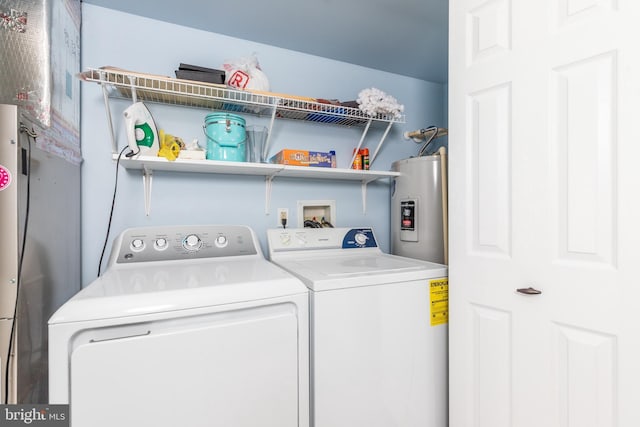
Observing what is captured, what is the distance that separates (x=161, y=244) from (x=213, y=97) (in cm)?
77

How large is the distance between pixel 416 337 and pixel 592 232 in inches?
29.5

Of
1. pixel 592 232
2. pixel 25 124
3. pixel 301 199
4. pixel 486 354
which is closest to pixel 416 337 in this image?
pixel 486 354

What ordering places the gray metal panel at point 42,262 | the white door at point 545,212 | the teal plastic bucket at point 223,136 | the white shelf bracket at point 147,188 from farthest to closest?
the white shelf bracket at point 147,188
the teal plastic bucket at point 223,136
the gray metal panel at point 42,262
the white door at point 545,212

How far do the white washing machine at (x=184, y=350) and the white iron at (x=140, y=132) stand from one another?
23.1 inches

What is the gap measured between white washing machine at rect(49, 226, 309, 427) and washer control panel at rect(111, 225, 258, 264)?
0.67 feet

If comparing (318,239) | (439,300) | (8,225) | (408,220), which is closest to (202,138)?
(318,239)

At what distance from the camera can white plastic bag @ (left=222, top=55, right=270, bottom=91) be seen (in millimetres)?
1567

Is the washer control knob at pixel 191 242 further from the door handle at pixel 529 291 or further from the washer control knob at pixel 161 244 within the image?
the door handle at pixel 529 291

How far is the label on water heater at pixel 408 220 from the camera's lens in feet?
5.90

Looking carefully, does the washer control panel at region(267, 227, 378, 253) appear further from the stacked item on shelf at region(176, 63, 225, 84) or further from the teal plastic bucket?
the stacked item on shelf at region(176, 63, 225, 84)

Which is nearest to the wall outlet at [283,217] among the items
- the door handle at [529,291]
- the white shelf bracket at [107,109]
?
the white shelf bracket at [107,109]

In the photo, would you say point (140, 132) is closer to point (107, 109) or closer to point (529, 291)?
point (107, 109)

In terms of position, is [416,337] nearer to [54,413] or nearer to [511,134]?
[511,134]

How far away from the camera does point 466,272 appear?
1256mm
